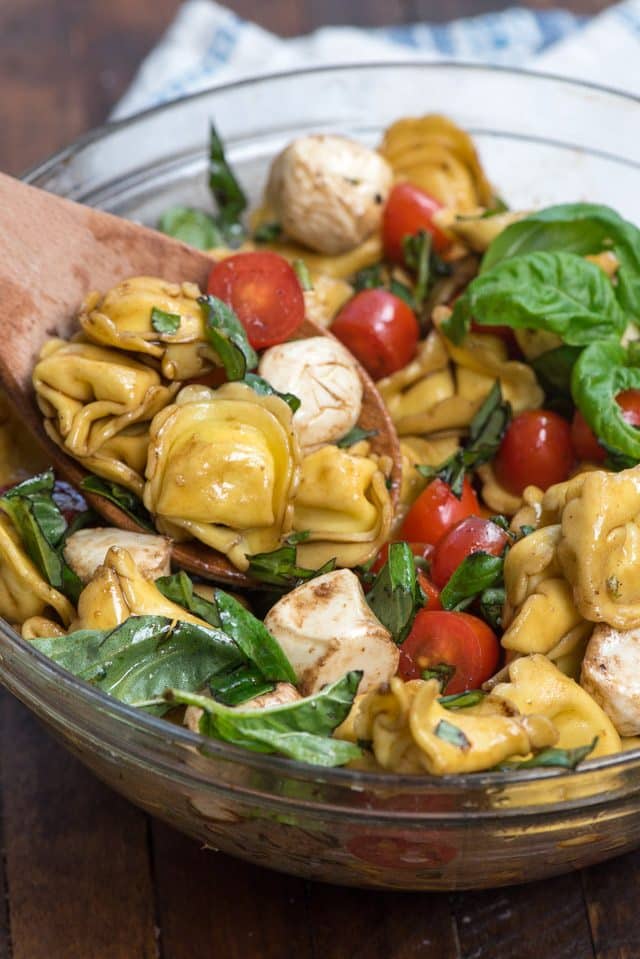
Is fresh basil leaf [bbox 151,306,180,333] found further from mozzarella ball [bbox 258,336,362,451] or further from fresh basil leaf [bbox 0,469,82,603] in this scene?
fresh basil leaf [bbox 0,469,82,603]

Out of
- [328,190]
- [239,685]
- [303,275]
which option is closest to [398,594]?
[239,685]

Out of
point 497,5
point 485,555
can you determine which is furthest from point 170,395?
point 497,5

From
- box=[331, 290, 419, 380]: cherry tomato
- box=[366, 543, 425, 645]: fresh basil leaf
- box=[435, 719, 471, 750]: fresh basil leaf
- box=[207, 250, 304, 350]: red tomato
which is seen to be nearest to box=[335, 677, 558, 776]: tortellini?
box=[435, 719, 471, 750]: fresh basil leaf

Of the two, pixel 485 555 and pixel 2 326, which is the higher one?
pixel 2 326

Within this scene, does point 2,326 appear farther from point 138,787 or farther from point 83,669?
point 138,787

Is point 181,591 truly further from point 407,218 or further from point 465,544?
point 407,218

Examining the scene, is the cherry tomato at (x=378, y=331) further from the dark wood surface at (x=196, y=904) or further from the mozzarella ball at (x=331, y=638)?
the dark wood surface at (x=196, y=904)
